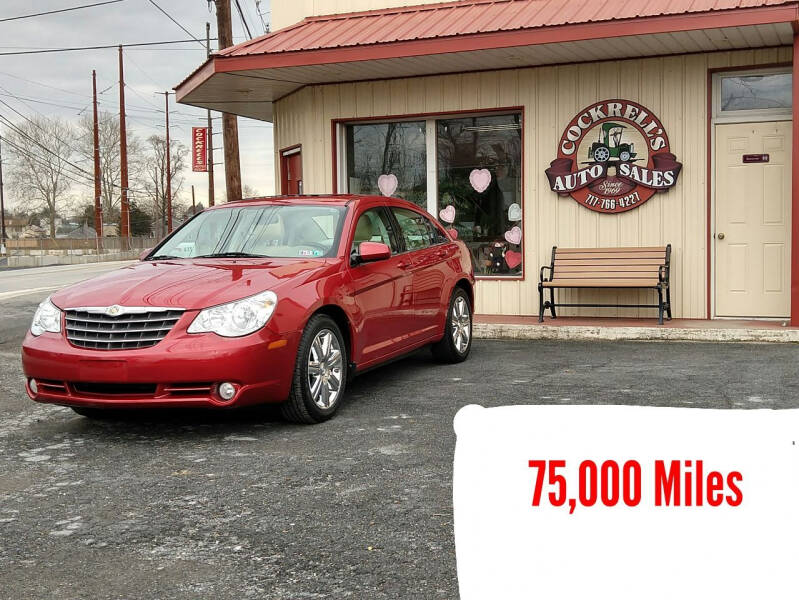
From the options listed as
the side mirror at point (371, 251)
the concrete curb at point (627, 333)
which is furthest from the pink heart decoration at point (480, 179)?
the side mirror at point (371, 251)

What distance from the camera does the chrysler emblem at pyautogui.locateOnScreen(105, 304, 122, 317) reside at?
5594 mm

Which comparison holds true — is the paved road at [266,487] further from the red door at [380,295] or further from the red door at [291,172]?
the red door at [291,172]

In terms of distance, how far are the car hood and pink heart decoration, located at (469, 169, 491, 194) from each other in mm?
6019

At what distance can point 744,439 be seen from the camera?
134cm

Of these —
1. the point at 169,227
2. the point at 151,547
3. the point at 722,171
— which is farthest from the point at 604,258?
the point at 169,227

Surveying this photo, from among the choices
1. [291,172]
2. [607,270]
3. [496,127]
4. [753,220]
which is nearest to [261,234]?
[607,270]

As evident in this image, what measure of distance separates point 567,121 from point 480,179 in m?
1.33

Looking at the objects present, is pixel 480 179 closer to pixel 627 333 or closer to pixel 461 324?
pixel 627 333

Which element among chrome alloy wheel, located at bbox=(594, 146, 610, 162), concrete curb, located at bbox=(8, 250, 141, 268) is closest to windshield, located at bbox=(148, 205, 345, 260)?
chrome alloy wheel, located at bbox=(594, 146, 610, 162)

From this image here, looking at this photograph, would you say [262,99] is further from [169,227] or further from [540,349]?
Answer: [169,227]

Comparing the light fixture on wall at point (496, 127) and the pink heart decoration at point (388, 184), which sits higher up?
the light fixture on wall at point (496, 127)

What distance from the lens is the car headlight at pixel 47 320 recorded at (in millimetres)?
5836

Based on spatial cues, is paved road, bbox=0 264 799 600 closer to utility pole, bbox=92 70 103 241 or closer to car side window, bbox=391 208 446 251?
car side window, bbox=391 208 446 251

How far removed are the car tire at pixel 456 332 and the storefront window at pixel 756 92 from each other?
4544mm
